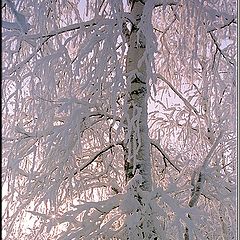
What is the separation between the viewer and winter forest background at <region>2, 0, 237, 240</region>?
4.48 ft

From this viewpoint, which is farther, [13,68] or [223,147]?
[223,147]

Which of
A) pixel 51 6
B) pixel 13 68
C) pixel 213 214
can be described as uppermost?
pixel 51 6

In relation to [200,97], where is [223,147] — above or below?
below

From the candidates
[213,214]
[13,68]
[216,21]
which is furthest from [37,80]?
[213,214]

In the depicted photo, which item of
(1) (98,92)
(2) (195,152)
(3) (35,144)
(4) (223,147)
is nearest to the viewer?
(1) (98,92)

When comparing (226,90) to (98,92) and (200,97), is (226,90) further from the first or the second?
(98,92)

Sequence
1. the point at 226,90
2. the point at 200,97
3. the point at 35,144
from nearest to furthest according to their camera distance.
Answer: the point at 35,144 < the point at 226,90 < the point at 200,97

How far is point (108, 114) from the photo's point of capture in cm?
152

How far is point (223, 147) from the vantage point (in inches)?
71.1

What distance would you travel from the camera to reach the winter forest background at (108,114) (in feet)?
4.48

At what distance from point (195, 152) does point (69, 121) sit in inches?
33.1

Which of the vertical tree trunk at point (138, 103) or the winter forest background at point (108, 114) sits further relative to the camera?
the vertical tree trunk at point (138, 103)

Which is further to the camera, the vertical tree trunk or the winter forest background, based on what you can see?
the vertical tree trunk

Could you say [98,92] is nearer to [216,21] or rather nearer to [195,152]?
[216,21]
